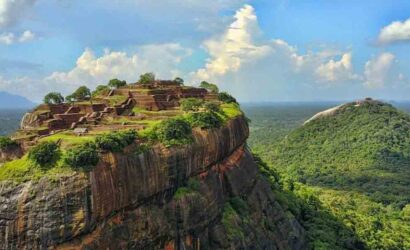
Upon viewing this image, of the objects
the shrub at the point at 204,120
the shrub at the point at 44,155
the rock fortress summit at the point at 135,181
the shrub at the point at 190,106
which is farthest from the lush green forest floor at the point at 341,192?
the shrub at the point at 44,155

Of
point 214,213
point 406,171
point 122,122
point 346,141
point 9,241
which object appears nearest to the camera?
point 9,241

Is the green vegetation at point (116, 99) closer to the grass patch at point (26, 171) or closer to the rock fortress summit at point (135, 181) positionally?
the rock fortress summit at point (135, 181)

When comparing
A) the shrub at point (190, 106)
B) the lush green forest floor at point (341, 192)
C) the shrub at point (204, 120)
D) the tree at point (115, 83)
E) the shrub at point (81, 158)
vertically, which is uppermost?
the tree at point (115, 83)

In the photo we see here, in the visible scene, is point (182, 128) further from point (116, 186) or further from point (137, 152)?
point (116, 186)

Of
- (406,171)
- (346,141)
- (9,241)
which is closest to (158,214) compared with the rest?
(9,241)

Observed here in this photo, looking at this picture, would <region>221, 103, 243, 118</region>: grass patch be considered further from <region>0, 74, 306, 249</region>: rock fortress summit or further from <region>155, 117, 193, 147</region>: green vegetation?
<region>155, 117, 193, 147</region>: green vegetation
